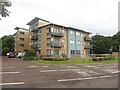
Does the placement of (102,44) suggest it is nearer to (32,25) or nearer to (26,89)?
(32,25)

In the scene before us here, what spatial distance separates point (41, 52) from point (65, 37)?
7.88 metres

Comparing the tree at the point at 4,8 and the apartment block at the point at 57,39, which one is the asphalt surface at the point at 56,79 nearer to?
the tree at the point at 4,8

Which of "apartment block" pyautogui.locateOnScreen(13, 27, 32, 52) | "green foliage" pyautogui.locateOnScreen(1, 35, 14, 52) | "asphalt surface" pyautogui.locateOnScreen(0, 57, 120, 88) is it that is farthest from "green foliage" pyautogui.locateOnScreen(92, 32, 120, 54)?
"asphalt surface" pyautogui.locateOnScreen(0, 57, 120, 88)

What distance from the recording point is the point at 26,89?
34.0 feet

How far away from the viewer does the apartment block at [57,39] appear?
49750mm

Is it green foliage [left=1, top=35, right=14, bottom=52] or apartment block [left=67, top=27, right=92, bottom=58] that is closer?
apartment block [left=67, top=27, right=92, bottom=58]

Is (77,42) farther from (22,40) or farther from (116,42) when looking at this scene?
(116,42)

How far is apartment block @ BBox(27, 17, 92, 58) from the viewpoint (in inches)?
1959

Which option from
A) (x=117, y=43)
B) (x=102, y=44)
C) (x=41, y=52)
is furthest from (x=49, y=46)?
(x=117, y=43)

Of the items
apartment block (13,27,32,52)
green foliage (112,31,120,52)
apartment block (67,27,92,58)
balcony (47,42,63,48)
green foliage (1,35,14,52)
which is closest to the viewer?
balcony (47,42,63,48)

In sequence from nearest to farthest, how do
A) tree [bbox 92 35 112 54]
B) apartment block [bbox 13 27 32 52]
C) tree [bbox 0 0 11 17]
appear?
tree [bbox 0 0 11 17] < apartment block [bbox 13 27 32 52] < tree [bbox 92 35 112 54]

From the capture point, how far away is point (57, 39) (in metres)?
50.9

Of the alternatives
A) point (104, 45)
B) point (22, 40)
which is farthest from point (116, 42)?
point (22, 40)

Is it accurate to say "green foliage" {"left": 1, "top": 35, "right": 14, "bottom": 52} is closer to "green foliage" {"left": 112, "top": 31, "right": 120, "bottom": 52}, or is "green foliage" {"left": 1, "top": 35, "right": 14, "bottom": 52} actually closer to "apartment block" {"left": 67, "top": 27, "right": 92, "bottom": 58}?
"apartment block" {"left": 67, "top": 27, "right": 92, "bottom": 58}
